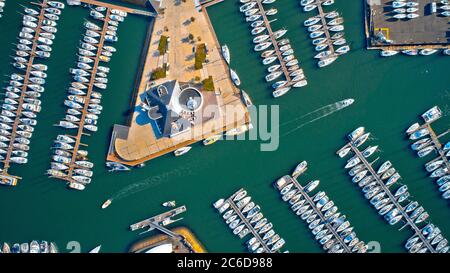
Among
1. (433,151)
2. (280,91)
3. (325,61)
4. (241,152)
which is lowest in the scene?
(433,151)

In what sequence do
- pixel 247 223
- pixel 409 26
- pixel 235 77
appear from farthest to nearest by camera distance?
1. pixel 247 223
2. pixel 235 77
3. pixel 409 26

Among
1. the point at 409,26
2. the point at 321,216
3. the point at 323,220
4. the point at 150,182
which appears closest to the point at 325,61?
the point at 409,26

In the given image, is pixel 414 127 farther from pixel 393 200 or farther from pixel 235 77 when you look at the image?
pixel 235 77

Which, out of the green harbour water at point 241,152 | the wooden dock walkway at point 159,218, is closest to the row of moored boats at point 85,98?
the green harbour water at point 241,152

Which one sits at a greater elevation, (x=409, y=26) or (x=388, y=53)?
(x=409, y=26)

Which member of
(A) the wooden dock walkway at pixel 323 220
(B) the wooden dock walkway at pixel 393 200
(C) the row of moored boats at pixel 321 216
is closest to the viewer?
(B) the wooden dock walkway at pixel 393 200

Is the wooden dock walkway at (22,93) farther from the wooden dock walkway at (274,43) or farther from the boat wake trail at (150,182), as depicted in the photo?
the wooden dock walkway at (274,43)

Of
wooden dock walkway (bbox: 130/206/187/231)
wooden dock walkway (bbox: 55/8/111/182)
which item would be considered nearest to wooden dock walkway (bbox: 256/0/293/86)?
wooden dock walkway (bbox: 55/8/111/182)
